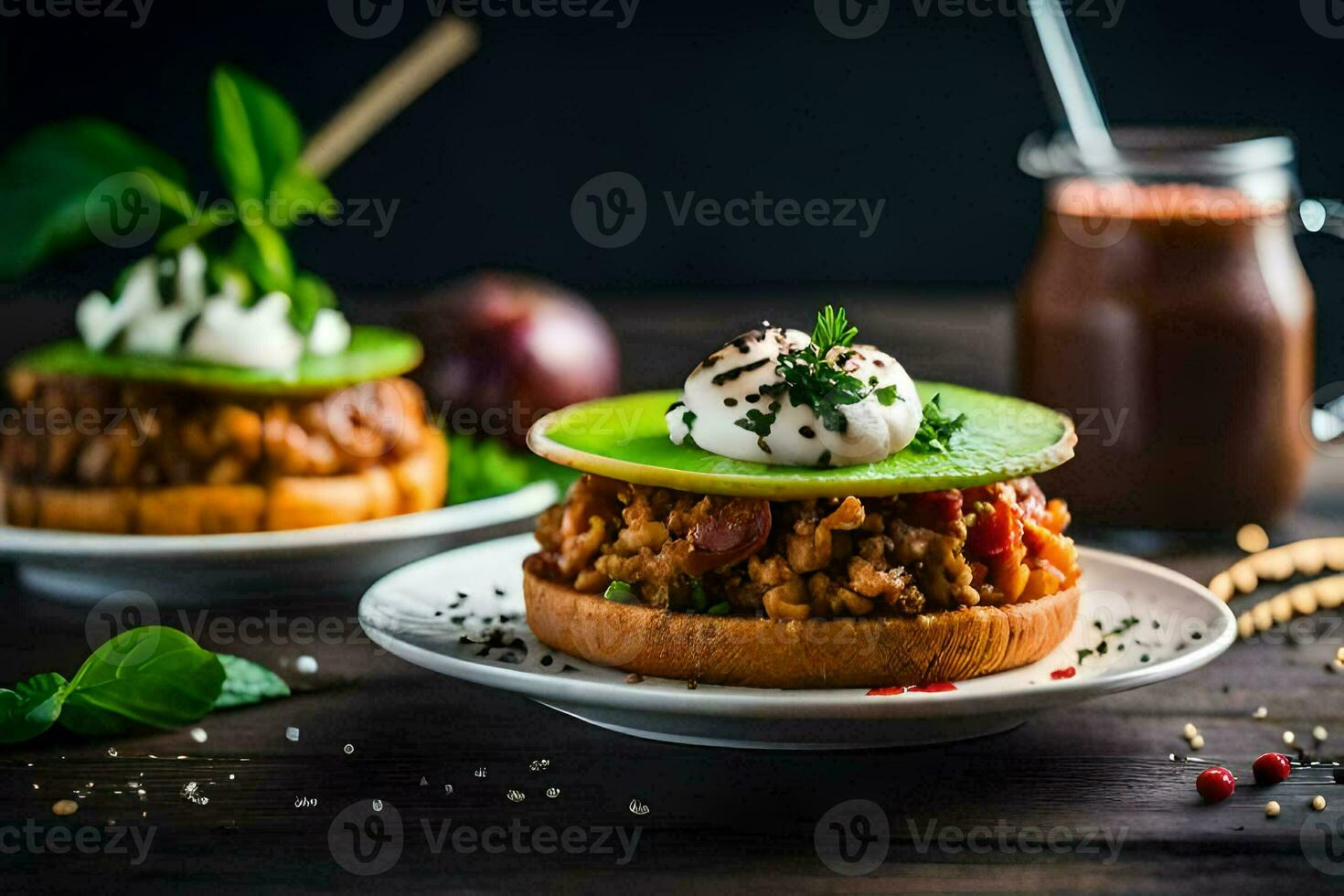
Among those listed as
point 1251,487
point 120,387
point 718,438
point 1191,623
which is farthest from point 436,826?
point 1251,487

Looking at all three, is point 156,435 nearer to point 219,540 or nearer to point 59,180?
point 219,540

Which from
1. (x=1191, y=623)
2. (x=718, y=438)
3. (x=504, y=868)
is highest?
(x=718, y=438)

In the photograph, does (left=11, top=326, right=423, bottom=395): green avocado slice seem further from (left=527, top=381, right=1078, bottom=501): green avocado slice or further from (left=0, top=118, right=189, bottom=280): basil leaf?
(left=527, top=381, right=1078, bottom=501): green avocado slice

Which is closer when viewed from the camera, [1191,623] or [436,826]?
[436,826]

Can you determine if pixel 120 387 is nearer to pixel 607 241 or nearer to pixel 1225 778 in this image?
pixel 1225 778

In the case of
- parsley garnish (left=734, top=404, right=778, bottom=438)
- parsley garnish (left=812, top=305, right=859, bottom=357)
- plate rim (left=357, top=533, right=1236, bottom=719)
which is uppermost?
parsley garnish (left=812, top=305, right=859, bottom=357)

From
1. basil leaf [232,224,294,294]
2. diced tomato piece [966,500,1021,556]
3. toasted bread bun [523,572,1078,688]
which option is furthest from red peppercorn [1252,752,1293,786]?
basil leaf [232,224,294,294]
